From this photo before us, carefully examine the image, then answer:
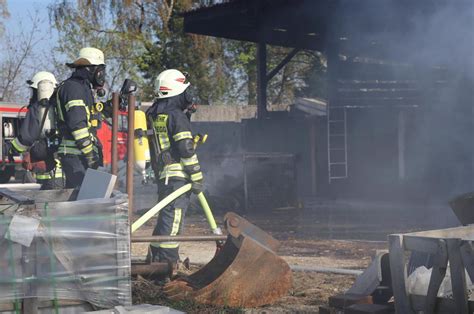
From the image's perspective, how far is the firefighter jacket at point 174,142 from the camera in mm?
7000

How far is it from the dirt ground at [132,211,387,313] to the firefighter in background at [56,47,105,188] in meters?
1.35

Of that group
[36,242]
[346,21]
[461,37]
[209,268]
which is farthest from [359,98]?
[36,242]

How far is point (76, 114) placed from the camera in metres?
7.08

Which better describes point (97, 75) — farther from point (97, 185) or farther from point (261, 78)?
point (261, 78)

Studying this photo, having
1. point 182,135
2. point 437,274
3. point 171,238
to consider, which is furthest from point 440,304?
point 182,135

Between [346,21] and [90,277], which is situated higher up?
[346,21]

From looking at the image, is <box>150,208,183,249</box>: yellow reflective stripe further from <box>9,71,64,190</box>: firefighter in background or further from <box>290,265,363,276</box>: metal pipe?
<box>9,71,64,190</box>: firefighter in background

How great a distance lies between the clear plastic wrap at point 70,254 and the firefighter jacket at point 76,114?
2.85 meters

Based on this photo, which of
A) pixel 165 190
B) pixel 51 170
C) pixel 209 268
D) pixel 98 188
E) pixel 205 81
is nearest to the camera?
pixel 98 188

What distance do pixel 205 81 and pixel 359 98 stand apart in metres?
13.8

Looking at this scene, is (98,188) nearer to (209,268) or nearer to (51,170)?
(209,268)

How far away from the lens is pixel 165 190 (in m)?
7.14

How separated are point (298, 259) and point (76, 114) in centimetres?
270

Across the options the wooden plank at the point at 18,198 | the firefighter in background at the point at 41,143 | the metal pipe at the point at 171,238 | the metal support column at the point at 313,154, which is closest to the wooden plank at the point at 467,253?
the wooden plank at the point at 18,198
